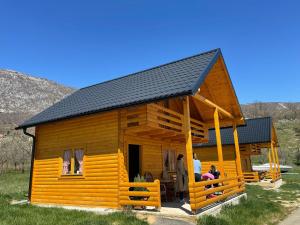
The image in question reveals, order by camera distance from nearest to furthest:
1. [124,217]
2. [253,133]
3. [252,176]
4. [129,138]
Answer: [124,217]
[129,138]
[252,176]
[253,133]

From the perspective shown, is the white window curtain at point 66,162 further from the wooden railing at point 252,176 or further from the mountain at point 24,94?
the mountain at point 24,94

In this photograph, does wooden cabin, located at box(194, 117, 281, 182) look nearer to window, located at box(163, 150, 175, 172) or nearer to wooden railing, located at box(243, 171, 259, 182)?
wooden railing, located at box(243, 171, 259, 182)

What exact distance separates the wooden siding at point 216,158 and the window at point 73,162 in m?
15.8

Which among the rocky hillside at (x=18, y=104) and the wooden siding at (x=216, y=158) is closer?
the wooden siding at (x=216, y=158)

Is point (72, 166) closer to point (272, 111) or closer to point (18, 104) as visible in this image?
point (18, 104)

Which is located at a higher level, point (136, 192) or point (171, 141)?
point (171, 141)

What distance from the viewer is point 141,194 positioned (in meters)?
9.48

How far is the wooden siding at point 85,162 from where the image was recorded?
11.1m

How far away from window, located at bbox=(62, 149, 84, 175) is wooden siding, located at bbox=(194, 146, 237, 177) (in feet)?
51.7

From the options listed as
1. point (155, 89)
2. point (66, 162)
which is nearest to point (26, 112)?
point (66, 162)

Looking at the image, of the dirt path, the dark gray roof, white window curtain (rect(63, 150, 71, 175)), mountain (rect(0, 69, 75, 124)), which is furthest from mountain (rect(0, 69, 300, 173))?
the dirt path

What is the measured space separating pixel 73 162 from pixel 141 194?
441 centimetres


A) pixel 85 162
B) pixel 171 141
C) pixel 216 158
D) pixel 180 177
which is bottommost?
pixel 180 177

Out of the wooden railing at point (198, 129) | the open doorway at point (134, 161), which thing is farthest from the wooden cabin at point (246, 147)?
the open doorway at point (134, 161)
